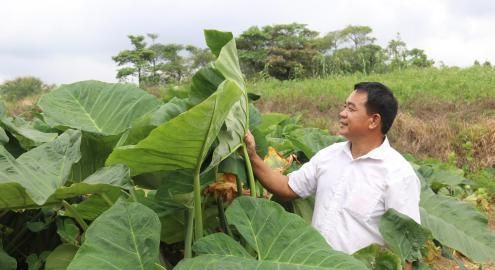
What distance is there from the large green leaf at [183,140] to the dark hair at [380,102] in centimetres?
82

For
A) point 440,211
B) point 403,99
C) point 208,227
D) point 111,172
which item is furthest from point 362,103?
point 403,99

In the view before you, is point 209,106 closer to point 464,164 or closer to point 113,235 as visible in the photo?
point 113,235

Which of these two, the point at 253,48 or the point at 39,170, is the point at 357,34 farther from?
the point at 39,170

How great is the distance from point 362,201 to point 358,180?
72 millimetres

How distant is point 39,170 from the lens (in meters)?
1.21

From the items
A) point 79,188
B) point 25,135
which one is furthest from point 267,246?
point 25,135

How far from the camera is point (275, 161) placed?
214cm

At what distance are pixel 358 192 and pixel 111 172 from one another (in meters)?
0.93

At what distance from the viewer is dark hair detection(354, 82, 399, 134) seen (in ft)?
6.48

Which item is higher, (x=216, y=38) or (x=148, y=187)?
Answer: (x=216, y=38)

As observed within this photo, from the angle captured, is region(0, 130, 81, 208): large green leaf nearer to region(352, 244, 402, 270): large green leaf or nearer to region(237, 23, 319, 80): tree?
region(352, 244, 402, 270): large green leaf

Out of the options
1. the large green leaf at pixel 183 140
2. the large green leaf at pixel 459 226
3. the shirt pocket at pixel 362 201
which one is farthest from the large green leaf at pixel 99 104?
the large green leaf at pixel 459 226

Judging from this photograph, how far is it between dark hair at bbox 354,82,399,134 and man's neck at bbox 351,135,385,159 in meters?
0.04

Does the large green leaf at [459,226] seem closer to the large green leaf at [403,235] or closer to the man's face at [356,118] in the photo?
the man's face at [356,118]
